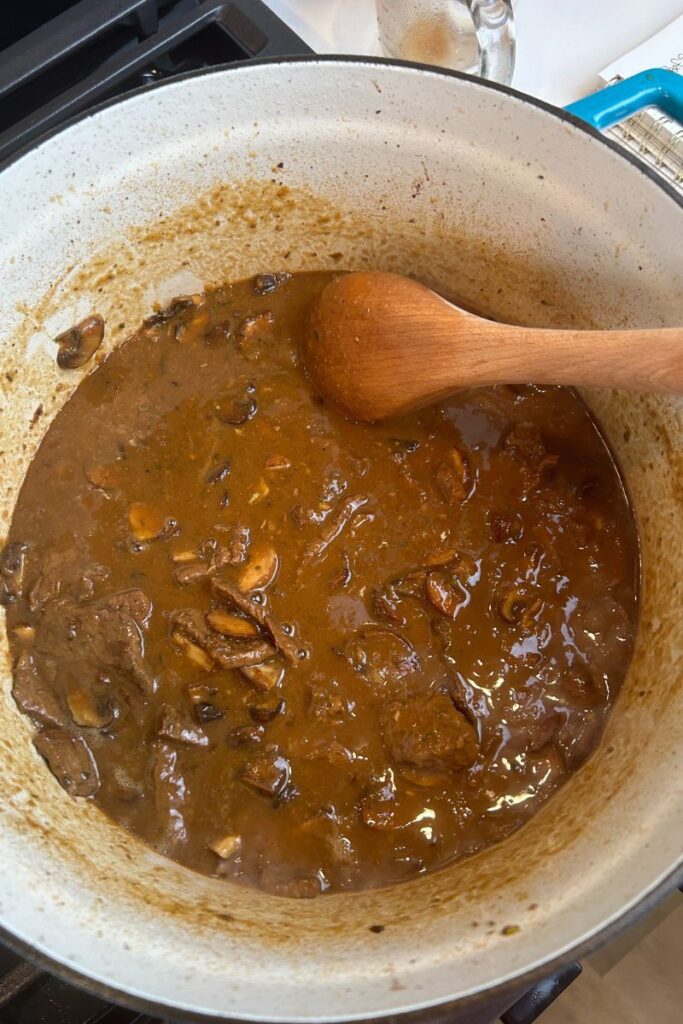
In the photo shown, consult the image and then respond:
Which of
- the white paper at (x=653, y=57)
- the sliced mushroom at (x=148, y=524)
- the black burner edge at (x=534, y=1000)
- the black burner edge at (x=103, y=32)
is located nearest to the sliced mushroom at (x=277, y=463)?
the sliced mushroom at (x=148, y=524)

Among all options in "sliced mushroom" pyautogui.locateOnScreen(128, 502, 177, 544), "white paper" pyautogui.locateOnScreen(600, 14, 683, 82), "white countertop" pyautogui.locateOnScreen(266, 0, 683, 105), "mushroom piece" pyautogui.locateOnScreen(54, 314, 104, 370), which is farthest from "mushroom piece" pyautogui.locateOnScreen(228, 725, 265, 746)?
"white paper" pyautogui.locateOnScreen(600, 14, 683, 82)

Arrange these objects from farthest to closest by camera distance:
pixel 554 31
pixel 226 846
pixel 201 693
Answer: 1. pixel 554 31
2. pixel 201 693
3. pixel 226 846

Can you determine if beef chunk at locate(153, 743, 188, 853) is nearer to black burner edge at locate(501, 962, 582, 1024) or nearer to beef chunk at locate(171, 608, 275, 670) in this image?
beef chunk at locate(171, 608, 275, 670)

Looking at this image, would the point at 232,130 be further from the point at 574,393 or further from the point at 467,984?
the point at 467,984

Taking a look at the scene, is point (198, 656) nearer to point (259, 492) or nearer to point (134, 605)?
point (134, 605)

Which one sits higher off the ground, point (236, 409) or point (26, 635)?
point (236, 409)

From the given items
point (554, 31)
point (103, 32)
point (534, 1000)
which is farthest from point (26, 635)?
point (554, 31)

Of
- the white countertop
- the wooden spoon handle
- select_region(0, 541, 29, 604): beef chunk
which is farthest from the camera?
the white countertop

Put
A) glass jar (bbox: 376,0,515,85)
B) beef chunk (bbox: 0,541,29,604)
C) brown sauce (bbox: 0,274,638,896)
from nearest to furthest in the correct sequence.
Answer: brown sauce (bbox: 0,274,638,896), beef chunk (bbox: 0,541,29,604), glass jar (bbox: 376,0,515,85)
